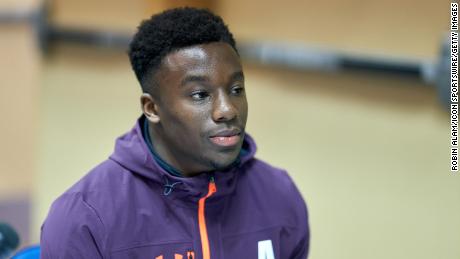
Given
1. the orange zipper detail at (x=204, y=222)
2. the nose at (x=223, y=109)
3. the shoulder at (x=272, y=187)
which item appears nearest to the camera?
the nose at (x=223, y=109)

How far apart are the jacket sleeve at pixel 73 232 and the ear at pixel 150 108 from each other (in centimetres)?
24

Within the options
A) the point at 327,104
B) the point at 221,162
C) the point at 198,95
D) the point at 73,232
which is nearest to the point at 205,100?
the point at 198,95

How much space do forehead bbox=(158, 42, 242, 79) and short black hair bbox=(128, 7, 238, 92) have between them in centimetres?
2

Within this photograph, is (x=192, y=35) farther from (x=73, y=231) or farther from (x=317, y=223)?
(x=317, y=223)

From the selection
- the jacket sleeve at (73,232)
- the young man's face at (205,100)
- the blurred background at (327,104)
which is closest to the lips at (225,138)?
the young man's face at (205,100)

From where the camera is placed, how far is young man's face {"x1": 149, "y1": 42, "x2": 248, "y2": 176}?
4.73 ft

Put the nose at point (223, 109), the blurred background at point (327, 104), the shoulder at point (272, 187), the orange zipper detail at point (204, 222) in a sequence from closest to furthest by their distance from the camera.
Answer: the nose at point (223, 109) → the orange zipper detail at point (204, 222) → the shoulder at point (272, 187) → the blurred background at point (327, 104)

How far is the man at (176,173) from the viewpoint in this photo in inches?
56.9

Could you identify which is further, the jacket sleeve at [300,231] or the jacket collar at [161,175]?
the jacket sleeve at [300,231]

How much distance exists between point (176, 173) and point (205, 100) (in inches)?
8.3

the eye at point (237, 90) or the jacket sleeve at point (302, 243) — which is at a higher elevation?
the eye at point (237, 90)

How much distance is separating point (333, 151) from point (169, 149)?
3.92ft

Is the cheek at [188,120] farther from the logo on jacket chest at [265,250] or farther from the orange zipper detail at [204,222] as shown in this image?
the logo on jacket chest at [265,250]

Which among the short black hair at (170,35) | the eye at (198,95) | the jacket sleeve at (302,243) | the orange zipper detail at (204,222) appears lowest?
the jacket sleeve at (302,243)
